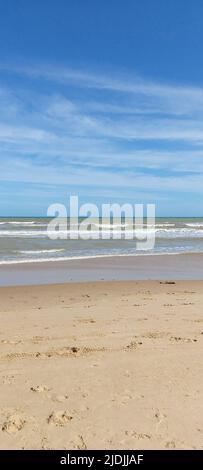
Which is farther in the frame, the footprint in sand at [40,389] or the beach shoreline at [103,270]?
the beach shoreline at [103,270]

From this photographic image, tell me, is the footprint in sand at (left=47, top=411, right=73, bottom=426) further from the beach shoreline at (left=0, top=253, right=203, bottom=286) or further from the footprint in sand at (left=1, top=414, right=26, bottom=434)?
the beach shoreline at (left=0, top=253, right=203, bottom=286)

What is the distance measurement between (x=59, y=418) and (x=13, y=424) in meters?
0.36

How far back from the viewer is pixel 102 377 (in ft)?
14.0

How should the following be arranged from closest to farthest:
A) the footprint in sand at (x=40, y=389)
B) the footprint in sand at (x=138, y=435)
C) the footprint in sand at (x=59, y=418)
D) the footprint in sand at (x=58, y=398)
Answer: the footprint in sand at (x=138, y=435), the footprint in sand at (x=59, y=418), the footprint in sand at (x=58, y=398), the footprint in sand at (x=40, y=389)

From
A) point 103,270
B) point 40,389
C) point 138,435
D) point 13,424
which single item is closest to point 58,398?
point 40,389

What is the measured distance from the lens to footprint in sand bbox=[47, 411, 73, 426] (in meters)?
3.39

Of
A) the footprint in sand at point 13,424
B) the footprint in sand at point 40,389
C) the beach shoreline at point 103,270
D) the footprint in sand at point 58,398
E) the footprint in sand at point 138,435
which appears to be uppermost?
the beach shoreline at point 103,270

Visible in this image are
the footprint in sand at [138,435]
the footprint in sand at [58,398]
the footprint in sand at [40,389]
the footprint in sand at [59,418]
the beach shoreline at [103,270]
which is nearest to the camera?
the footprint in sand at [138,435]

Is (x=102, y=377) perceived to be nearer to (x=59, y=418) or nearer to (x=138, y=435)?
(x=59, y=418)

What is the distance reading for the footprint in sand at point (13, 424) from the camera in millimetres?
3281

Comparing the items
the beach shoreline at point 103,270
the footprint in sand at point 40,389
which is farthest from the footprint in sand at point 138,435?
the beach shoreline at point 103,270

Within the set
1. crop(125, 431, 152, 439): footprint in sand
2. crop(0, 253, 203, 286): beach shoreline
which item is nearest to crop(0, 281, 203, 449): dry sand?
crop(125, 431, 152, 439): footprint in sand

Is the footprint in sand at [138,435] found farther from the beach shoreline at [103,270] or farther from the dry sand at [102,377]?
the beach shoreline at [103,270]
